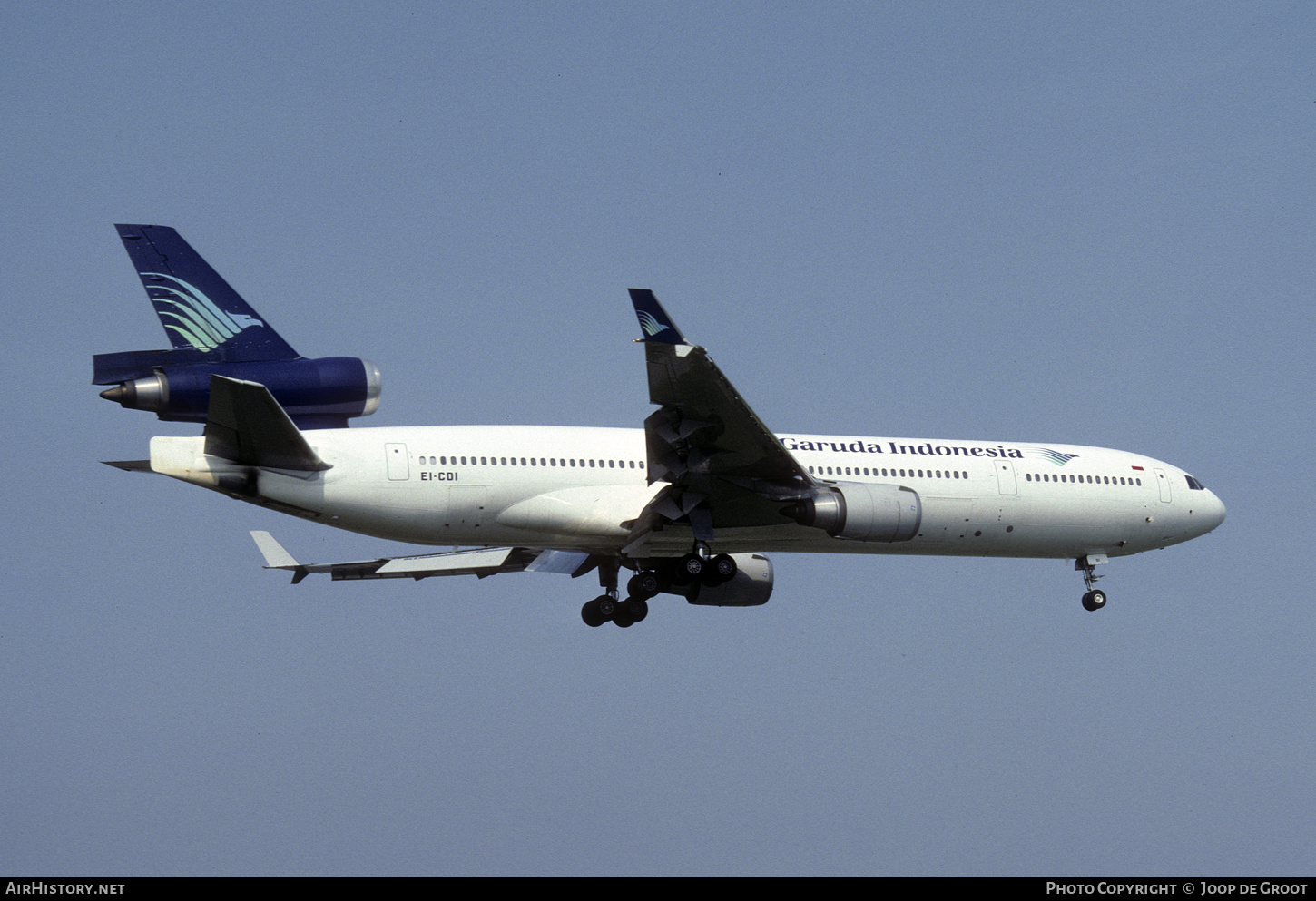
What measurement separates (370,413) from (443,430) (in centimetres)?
134

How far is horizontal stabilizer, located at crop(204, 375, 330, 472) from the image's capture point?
22.1m

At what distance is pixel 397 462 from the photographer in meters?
24.5

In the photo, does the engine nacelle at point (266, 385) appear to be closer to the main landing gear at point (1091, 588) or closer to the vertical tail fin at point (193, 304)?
the vertical tail fin at point (193, 304)

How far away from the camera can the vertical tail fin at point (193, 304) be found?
24.8m

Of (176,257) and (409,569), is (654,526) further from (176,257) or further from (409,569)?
(176,257)

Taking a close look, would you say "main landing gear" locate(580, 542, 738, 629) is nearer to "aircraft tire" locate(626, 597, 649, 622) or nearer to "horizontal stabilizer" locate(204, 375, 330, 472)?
"aircraft tire" locate(626, 597, 649, 622)

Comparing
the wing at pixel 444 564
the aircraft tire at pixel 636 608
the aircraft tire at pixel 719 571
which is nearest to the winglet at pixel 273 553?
the wing at pixel 444 564

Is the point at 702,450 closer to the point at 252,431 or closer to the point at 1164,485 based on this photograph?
the point at 252,431

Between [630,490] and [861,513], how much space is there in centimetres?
398

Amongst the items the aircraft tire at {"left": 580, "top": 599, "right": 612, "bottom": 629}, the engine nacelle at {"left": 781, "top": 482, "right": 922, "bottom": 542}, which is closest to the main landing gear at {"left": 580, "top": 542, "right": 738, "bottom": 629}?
the aircraft tire at {"left": 580, "top": 599, "right": 612, "bottom": 629}

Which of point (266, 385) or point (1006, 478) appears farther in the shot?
point (1006, 478)

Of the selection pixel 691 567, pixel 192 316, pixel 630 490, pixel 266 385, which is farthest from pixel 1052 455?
pixel 192 316

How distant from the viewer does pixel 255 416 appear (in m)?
22.6
